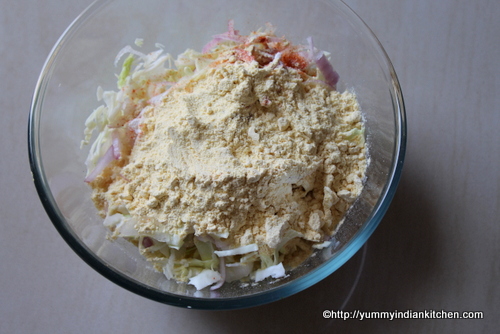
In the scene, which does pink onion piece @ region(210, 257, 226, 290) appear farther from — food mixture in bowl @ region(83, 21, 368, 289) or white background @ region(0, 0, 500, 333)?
white background @ region(0, 0, 500, 333)

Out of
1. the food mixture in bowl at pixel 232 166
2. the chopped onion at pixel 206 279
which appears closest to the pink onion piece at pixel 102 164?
the food mixture in bowl at pixel 232 166

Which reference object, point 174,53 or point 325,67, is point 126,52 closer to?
point 174,53

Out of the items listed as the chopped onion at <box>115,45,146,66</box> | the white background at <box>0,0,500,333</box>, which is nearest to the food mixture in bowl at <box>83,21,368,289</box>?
the chopped onion at <box>115,45,146,66</box>

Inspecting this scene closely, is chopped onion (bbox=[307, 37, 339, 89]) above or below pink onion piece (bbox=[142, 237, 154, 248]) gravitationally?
above

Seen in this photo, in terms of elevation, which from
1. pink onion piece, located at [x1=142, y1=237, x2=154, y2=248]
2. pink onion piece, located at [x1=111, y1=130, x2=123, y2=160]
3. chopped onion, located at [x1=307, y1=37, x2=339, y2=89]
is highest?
chopped onion, located at [x1=307, y1=37, x2=339, y2=89]

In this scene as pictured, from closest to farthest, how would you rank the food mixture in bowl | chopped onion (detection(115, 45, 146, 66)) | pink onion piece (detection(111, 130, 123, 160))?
1. the food mixture in bowl
2. pink onion piece (detection(111, 130, 123, 160))
3. chopped onion (detection(115, 45, 146, 66))

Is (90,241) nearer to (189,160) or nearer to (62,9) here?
(189,160)

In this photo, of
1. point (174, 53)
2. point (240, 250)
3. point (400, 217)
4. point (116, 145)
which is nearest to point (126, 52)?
point (174, 53)

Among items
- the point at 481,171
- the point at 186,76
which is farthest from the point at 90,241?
the point at 481,171
